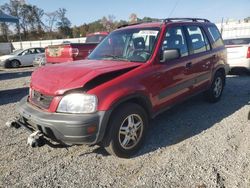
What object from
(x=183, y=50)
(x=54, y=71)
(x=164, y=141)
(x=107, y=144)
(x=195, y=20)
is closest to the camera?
(x=107, y=144)

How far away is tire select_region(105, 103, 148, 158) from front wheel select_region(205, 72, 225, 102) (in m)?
2.71

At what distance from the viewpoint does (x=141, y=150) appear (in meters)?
4.20

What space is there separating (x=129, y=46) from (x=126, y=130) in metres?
1.56

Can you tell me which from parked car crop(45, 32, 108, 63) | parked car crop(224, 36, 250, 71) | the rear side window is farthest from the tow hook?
parked car crop(224, 36, 250, 71)

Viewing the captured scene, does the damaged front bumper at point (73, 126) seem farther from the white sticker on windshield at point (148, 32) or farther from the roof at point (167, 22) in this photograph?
the roof at point (167, 22)

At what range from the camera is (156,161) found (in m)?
3.86

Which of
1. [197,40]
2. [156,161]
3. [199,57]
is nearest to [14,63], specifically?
[197,40]

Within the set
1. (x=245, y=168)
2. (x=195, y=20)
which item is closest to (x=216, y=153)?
(x=245, y=168)

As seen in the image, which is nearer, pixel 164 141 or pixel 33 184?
pixel 33 184

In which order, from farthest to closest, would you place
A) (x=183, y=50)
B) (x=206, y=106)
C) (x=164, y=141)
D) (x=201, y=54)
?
(x=206, y=106)
(x=201, y=54)
(x=183, y=50)
(x=164, y=141)

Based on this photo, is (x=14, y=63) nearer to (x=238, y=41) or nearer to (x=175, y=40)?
(x=238, y=41)

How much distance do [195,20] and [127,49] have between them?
2094 mm

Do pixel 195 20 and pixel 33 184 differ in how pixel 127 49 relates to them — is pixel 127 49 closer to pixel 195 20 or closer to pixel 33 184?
pixel 195 20

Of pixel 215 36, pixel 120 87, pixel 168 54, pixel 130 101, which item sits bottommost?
pixel 130 101
